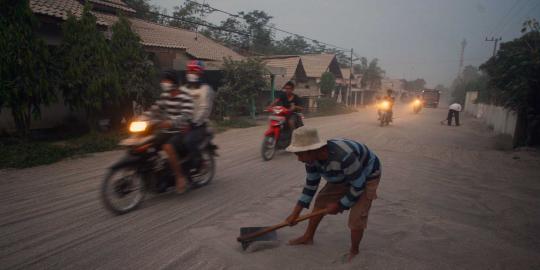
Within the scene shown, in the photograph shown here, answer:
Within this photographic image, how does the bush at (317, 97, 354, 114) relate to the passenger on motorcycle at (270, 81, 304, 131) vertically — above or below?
below

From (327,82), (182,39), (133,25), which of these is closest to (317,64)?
(327,82)

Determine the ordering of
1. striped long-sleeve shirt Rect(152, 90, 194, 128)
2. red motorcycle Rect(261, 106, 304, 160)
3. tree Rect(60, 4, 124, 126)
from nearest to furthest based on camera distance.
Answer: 1. striped long-sleeve shirt Rect(152, 90, 194, 128)
2. red motorcycle Rect(261, 106, 304, 160)
3. tree Rect(60, 4, 124, 126)

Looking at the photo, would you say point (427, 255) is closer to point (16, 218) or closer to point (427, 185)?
point (427, 185)

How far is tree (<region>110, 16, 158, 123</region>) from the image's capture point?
404 inches

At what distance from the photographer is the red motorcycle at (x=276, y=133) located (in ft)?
24.5

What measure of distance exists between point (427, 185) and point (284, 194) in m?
2.85

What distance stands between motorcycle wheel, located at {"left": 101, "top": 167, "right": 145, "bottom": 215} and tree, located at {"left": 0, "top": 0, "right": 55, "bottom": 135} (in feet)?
18.2

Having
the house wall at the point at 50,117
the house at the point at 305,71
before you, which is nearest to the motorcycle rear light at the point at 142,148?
the house wall at the point at 50,117

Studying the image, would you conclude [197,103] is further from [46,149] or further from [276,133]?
[46,149]

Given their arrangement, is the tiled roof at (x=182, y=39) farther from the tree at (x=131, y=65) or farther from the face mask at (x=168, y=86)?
the face mask at (x=168, y=86)

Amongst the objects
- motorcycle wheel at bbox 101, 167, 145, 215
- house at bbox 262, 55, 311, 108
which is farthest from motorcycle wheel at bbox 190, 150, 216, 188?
house at bbox 262, 55, 311, 108

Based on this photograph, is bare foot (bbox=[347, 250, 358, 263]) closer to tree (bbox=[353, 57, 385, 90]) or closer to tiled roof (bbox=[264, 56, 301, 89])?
tiled roof (bbox=[264, 56, 301, 89])

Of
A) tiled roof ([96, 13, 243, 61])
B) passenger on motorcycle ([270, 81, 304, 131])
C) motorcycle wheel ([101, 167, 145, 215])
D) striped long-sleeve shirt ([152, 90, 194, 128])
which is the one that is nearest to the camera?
motorcycle wheel ([101, 167, 145, 215])

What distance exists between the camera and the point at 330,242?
137 inches
